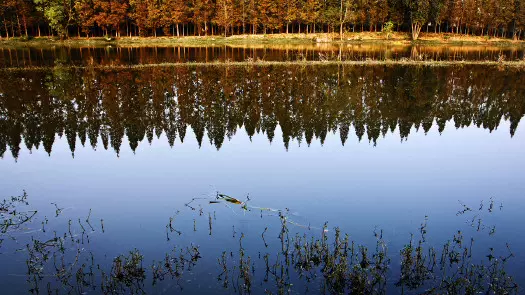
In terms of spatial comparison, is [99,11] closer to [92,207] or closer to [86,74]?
[86,74]

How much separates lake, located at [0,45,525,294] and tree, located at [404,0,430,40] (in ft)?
232

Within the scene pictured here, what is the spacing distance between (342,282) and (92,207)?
10.3 metres

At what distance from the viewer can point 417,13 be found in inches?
4109

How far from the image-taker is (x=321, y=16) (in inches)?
4624

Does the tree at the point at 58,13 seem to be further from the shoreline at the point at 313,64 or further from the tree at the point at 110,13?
the shoreline at the point at 313,64

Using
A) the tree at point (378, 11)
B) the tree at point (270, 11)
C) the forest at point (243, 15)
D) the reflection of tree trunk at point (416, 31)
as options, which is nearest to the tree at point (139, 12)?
the forest at point (243, 15)

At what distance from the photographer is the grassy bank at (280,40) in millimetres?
101000

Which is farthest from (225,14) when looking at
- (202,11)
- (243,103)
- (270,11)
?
(243,103)

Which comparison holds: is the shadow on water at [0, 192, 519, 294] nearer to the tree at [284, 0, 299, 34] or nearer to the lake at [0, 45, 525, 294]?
the lake at [0, 45, 525, 294]

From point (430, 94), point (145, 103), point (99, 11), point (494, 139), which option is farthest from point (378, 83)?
point (99, 11)

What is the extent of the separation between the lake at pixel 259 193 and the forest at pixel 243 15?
77.0 meters

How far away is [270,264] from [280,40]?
98.3 metres

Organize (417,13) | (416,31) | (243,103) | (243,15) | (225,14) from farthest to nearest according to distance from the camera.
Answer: (243,15)
(225,14)
(416,31)
(417,13)
(243,103)

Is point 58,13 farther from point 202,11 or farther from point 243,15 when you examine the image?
point 243,15
